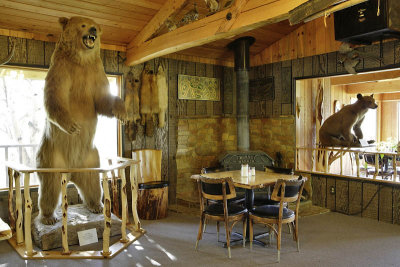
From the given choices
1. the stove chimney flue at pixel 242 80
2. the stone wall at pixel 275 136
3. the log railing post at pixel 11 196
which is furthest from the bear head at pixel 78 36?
the stone wall at pixel 275 136

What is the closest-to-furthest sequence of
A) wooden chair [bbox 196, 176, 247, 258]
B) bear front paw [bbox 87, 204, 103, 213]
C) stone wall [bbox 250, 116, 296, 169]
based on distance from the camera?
wooden chair [bbox 196, 176, 247, 258] < bear front paw [bbox 87, 204, 103, 213] < stone wall [bbox 250, 116, 296, 169]

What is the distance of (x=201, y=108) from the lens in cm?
579

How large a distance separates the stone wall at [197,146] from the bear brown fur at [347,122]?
1773 millimetres

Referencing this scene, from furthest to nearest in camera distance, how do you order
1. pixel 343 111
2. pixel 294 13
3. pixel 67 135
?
pixel 343 111 < pixel 67 135 < pixel 294 13

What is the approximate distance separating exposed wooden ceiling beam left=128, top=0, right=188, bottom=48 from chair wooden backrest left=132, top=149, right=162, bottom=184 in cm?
160

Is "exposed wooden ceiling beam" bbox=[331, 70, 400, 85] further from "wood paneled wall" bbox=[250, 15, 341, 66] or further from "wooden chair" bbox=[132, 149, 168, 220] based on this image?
"wooden chair" bbox=[132, 149, 168, 220]

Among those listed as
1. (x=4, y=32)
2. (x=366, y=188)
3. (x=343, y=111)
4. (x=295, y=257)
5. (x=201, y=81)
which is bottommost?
(x=295, y=257)

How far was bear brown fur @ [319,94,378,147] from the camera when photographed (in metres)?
5.05

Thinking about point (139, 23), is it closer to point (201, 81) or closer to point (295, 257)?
point (201, 81)

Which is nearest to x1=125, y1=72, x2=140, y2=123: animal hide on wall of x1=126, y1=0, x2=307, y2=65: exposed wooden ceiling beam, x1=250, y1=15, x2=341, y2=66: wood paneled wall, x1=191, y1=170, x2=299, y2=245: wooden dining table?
x1=126, y1=0, x2=307, y2=65: exposed wooden ceiling beam

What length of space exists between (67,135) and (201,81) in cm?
284

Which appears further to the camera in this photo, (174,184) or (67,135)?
(174,184)

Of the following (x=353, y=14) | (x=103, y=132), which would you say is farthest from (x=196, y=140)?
(x=353, y=14)

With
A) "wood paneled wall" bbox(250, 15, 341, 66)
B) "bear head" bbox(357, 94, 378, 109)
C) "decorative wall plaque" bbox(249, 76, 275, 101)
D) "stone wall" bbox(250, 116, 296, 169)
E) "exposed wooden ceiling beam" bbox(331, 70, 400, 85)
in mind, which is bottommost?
"stone wall" bbox(250, 116, 296, 169)
